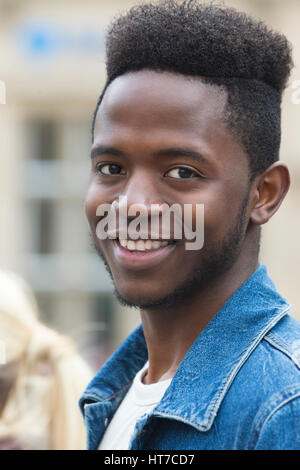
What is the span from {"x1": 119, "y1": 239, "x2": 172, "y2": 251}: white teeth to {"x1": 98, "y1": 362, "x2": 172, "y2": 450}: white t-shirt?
1.25 ft

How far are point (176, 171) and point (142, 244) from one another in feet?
0.66

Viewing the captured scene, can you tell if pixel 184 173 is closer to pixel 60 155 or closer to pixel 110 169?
pixel 110 169

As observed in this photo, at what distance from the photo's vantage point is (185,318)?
75.5 inches

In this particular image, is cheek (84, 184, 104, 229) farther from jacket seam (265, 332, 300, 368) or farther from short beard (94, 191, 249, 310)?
jacket seam (265, 332, 300, 368)

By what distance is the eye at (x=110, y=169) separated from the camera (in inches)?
74.5

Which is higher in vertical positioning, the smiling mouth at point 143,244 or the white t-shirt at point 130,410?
the smiling mouth at point 143,244

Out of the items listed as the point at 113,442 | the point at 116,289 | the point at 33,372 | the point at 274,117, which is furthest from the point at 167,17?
the point at 33,372

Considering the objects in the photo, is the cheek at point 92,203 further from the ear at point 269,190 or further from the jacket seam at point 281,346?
the jacket seam at point 281,346

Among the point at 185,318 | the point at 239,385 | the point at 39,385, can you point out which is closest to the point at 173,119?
the point at 185,318

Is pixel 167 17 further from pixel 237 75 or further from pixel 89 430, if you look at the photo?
pixel 89 430

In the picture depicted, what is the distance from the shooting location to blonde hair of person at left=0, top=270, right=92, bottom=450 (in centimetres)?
318

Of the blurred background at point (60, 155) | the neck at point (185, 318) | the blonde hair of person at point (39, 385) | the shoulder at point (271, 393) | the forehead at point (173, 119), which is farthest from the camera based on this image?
the blurred background at point (60, 155)

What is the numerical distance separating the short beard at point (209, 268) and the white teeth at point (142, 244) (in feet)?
0.37

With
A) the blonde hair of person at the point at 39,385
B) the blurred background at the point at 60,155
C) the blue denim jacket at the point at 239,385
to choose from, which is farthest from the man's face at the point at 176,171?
the blurred background at the point at 60,155
